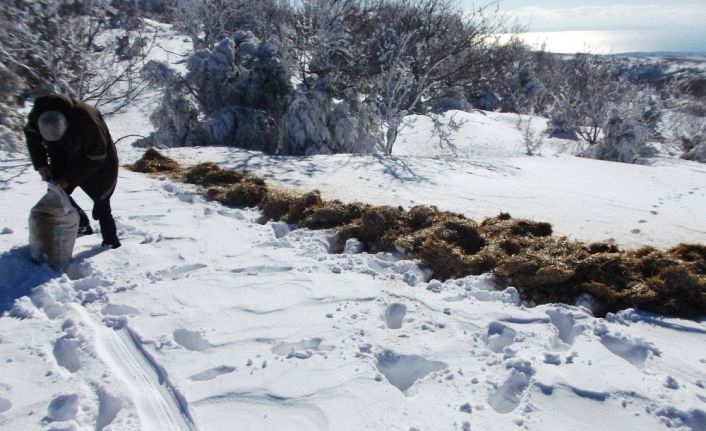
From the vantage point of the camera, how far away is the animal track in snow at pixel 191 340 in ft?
9.64

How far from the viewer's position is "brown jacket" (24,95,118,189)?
11.3 feet

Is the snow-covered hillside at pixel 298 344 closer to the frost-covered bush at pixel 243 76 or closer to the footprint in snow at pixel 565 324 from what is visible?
the footprint in snow at pixel 565 324

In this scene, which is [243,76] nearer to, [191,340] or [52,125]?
[52,125]

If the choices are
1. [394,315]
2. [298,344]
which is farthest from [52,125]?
[394,315]

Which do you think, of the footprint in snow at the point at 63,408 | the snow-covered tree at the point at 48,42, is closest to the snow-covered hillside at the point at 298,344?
the footprint in snow at the point at 63,408

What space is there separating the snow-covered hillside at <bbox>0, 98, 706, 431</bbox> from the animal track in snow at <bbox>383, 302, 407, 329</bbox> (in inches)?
0.5

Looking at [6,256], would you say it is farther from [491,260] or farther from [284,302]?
[491,260]

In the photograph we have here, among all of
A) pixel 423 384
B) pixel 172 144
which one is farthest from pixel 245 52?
pixel 423 384

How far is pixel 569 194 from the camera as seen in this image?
689 centimetres

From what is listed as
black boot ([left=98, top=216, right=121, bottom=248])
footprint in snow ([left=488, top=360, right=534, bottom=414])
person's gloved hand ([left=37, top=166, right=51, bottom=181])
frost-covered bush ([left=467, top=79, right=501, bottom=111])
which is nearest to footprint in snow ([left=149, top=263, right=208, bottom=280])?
black boot ([left=98, top=216, right=121, bottom=248])

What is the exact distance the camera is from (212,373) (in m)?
2.67

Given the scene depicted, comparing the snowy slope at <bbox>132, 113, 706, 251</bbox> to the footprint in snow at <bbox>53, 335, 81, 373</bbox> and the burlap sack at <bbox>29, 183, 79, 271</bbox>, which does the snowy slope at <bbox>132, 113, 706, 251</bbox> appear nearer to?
the burlap sack at <bbox>29, 183, 79, 271</bbox>

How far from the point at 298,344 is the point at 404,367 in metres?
0.68

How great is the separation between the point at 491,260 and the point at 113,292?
10.2 ft
